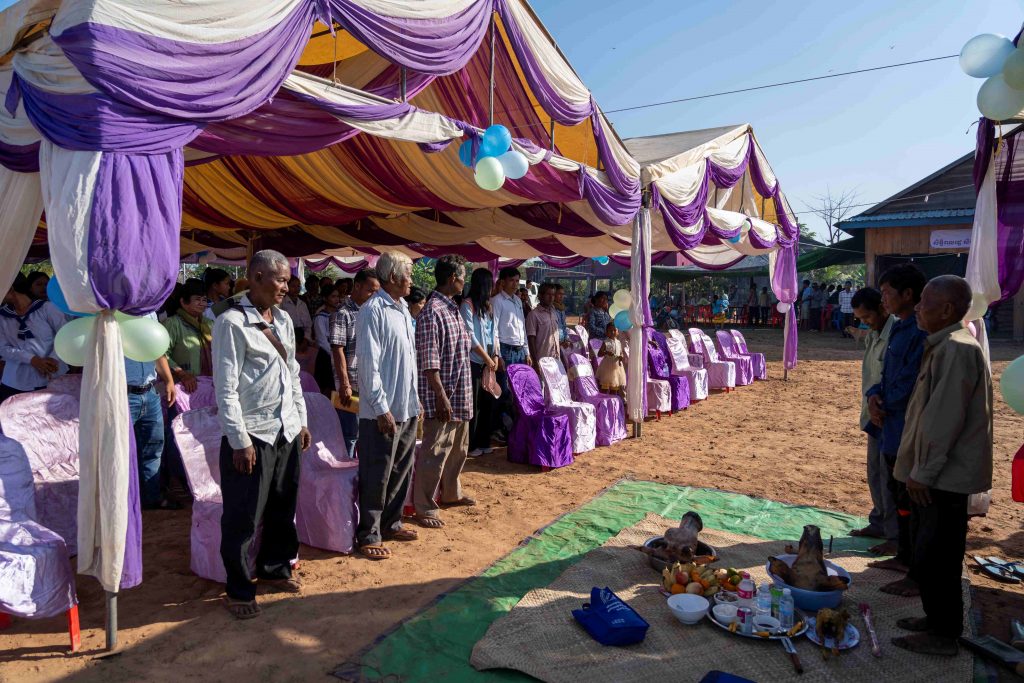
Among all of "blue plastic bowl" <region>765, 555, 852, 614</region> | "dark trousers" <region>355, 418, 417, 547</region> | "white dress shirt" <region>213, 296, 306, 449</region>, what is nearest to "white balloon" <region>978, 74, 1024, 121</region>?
"blue plastic bowl" <region>765, 555, 852, 614</region>

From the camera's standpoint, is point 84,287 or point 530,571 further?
point 530,571

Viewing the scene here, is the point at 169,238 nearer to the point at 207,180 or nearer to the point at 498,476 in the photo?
the point at 498,476

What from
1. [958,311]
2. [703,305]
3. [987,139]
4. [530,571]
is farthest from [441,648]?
[703,305]

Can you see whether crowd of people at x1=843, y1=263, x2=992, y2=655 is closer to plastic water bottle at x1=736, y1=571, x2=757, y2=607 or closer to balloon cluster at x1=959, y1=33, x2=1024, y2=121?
plastic water bottle at x1=736, y1=571, x2=757, y2=607

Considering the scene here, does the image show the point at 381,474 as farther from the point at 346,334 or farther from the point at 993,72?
the point at 993,72

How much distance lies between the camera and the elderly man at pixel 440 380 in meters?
3.96

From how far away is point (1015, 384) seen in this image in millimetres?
2582

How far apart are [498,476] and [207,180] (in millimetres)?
4489

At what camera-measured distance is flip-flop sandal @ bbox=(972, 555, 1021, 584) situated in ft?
11.2

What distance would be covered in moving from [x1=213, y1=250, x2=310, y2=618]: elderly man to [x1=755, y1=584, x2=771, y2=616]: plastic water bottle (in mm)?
2337

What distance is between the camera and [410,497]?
14.1ft

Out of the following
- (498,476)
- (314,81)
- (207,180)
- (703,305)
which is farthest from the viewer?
(703,305)

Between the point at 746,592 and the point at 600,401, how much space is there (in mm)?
3453

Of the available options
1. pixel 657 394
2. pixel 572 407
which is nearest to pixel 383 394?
pixel 572 407
